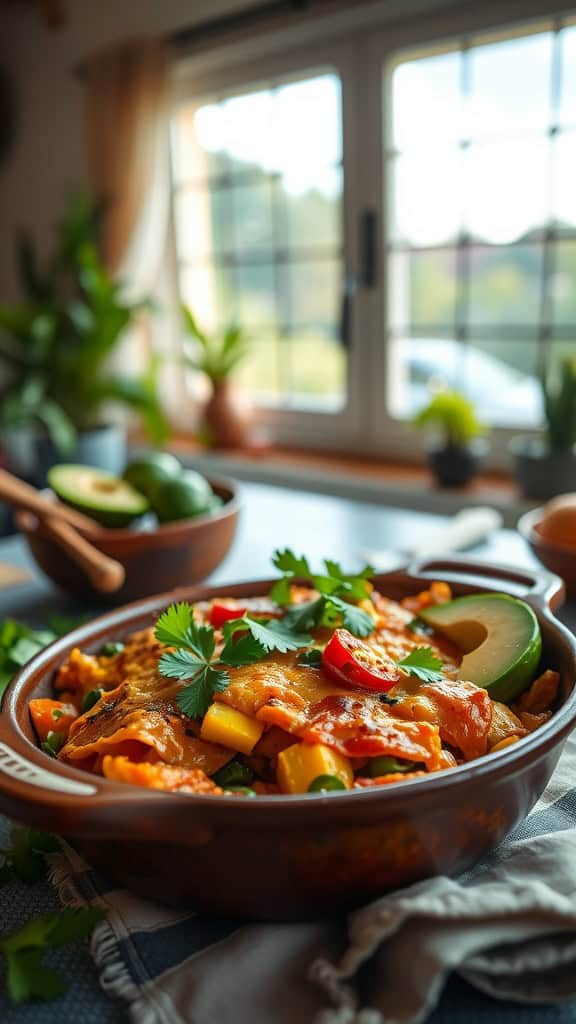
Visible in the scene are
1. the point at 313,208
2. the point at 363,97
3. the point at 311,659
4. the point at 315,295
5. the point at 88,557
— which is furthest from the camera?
the point at 315,295

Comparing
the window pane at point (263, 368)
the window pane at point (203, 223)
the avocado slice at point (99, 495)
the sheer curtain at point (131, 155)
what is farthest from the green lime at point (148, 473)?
the window pane at point (203, 223)

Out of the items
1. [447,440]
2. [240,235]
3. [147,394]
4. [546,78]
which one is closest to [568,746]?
[447,440]

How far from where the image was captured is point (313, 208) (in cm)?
327

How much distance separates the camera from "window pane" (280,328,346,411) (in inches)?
133

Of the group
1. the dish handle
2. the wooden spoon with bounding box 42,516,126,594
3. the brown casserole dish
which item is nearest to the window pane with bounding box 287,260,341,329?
the wooden spoon with bounding box 42,516,126,594

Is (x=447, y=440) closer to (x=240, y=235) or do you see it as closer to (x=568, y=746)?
(x=240, y=235)

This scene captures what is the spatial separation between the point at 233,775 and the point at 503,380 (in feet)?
8.29

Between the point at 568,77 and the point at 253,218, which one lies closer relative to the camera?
the point at 568,77

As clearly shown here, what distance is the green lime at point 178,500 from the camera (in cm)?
125

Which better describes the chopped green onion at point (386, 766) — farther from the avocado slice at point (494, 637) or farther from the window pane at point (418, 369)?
the window pane at point (418, 369)

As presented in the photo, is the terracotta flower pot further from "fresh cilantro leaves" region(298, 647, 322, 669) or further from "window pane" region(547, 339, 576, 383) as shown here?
"fresh cilantro leaves" region(298, 647, 322, 669)

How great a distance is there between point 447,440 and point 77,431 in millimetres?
1528

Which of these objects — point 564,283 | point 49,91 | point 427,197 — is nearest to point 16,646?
point 564,283

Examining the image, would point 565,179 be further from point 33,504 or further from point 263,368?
point 33,504
